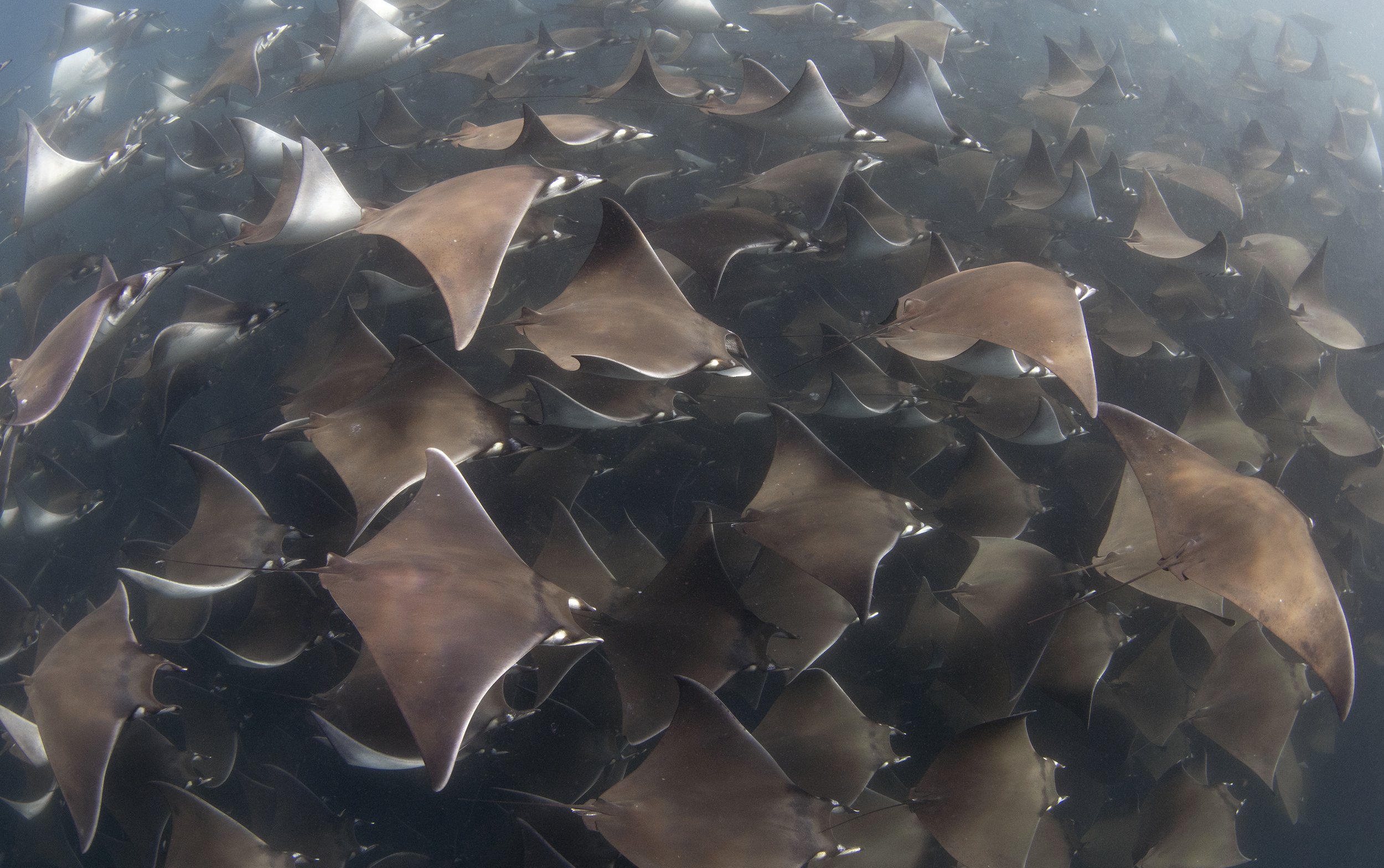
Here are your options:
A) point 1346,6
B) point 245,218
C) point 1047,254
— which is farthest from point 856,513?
point 1346,6

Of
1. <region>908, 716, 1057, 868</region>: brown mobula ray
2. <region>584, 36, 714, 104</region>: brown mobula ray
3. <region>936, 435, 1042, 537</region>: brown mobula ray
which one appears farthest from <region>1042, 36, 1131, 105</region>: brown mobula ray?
<region>908, 716, 1057, 868</region>: brown mobula ray

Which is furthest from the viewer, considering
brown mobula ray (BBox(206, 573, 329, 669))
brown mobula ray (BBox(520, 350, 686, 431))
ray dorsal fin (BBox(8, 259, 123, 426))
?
brown mobula ray (BBox(206, 573, 329, 669))

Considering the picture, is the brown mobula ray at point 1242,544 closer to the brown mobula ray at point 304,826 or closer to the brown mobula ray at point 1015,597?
the brown mobula ray at point 1015,597

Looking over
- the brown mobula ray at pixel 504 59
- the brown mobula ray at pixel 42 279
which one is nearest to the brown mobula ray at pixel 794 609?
the brown mobula ray at pixel 504 59

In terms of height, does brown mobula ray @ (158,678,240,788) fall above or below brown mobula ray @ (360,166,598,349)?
below

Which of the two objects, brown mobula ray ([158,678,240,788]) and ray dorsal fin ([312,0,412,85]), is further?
ray dorsal fin ([312,0,412,85])

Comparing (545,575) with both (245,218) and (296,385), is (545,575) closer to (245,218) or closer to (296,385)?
(296,385)

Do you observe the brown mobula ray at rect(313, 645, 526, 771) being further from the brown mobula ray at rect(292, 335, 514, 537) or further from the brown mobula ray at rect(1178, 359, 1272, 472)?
the brown mobula ray at rect(1178, 359, 1272, 472)
